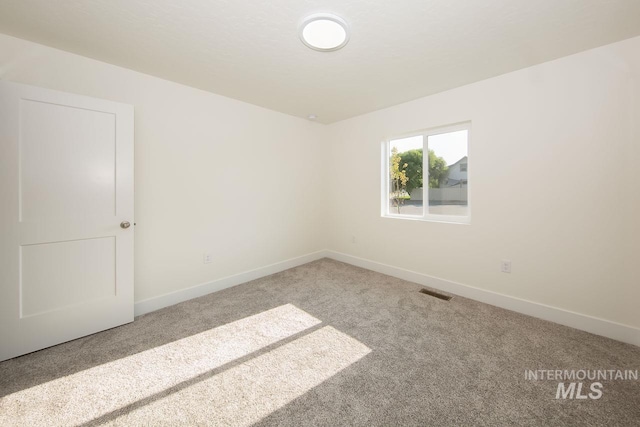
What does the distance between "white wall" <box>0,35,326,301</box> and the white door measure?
24cm

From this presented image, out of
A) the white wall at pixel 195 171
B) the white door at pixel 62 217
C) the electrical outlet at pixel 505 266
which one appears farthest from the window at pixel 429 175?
the white door at pixel 62 217

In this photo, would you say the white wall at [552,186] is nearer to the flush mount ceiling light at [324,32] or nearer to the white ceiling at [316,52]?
the white ceiling at [316,52]

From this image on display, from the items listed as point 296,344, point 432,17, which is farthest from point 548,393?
point 432,17

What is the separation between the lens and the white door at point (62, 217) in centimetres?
183

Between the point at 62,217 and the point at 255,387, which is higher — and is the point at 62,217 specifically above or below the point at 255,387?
above

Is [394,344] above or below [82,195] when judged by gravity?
below

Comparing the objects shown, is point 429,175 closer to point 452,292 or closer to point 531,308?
point 452,292

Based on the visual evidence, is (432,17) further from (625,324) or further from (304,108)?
(625,324)

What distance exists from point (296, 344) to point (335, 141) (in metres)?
3.28

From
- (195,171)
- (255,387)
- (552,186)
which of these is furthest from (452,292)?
(195,171)

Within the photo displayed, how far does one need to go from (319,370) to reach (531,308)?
7.32ft

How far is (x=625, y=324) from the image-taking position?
6.66 feet

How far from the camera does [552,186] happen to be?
232 cm

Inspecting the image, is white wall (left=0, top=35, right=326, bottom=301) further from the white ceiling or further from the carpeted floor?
the carpeted floor
